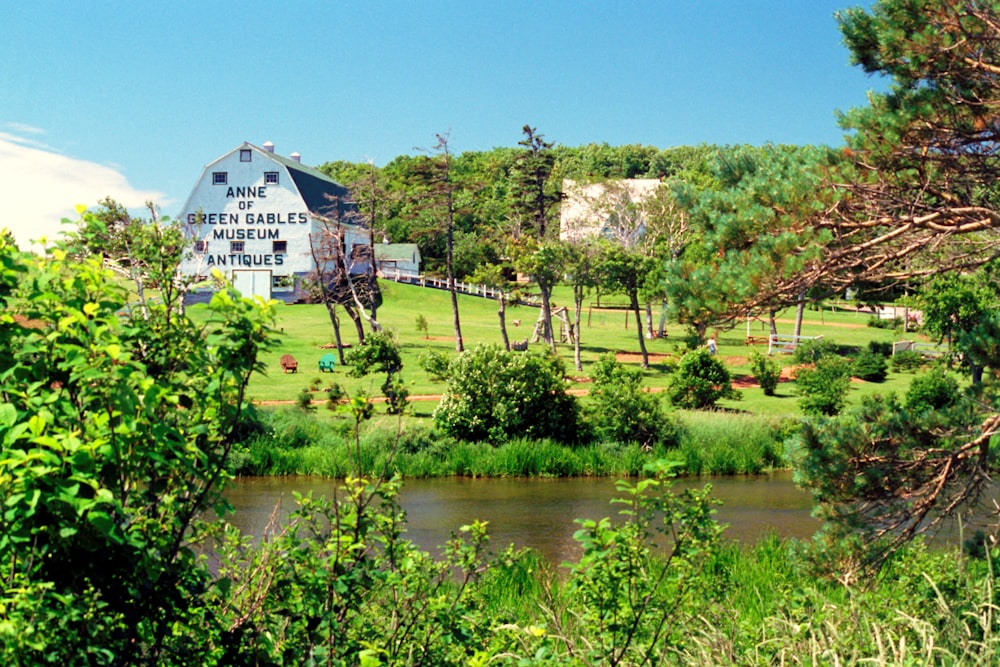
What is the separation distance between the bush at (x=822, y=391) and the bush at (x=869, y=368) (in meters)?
6.37

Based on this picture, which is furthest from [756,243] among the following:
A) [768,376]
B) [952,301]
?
[952,301]

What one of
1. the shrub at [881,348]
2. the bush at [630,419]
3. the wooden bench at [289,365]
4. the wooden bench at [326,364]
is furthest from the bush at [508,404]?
the shrub at [881,348]

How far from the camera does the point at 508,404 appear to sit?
22.6 m

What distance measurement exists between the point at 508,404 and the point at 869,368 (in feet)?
58.7

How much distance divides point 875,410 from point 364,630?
260 inches

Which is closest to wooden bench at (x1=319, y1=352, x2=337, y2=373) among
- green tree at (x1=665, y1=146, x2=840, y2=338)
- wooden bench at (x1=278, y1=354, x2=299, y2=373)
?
wooden bench at (x1=278, y1=354, x2=299, y2=373)

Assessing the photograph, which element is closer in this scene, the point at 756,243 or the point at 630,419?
the point at 756,243

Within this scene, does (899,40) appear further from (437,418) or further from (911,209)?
(437,418)

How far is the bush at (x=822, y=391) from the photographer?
85.8 ft

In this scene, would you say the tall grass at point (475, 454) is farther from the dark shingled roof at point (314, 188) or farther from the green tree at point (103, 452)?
the dark shingled roof at point (314, 188)

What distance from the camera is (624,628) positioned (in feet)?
17.4

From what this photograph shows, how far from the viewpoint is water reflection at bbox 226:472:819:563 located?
15.7 m

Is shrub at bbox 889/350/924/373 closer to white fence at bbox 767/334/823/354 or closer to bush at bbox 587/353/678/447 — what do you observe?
white fence at bbox 767/334/823/354

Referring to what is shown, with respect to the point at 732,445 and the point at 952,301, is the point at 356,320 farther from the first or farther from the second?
the point at 952,301
